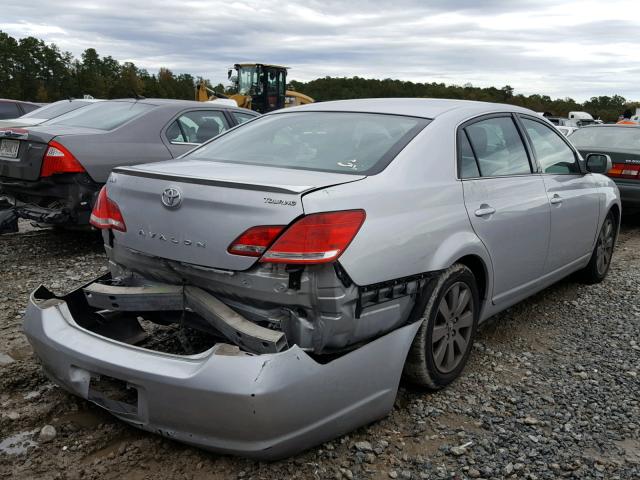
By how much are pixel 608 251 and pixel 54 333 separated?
15.6ft

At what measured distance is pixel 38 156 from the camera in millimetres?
5352

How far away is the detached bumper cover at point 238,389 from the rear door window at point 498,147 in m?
1.37

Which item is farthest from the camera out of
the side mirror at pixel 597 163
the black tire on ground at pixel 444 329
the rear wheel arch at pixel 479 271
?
the side mirror at pixel 597 163

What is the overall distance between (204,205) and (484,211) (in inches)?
63.2

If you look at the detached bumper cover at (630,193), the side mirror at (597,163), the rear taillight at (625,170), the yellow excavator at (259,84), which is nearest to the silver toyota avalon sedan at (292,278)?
the side mirror at (597,163)

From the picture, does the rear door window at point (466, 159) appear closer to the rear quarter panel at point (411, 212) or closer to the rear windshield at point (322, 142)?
A: the rear quarter panel at point (411, 212)

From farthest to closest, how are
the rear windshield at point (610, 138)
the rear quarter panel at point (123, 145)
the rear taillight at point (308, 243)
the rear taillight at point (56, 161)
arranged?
the rear windshield at point (610, 138) < the rear quarter panel at point (123, 145) < the rear taillight at point (56, 161) < the rear taillight at point (308, 243)

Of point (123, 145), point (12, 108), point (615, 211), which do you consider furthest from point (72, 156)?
point (12, 108)

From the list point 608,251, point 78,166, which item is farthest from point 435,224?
point 78,166

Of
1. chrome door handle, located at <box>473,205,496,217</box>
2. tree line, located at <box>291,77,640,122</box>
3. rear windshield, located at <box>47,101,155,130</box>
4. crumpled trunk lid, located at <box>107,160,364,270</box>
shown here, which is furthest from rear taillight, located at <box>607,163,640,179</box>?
tree line, located at <box>291,77,640,122</box>

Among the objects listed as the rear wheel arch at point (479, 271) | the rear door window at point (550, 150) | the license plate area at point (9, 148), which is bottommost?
the rear wheel arch at point (479, 271)

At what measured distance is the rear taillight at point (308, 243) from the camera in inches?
91.2

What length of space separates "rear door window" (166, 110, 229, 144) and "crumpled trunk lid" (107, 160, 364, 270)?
11.8 feet

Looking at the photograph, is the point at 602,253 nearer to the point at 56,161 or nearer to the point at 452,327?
the point at 452,327
